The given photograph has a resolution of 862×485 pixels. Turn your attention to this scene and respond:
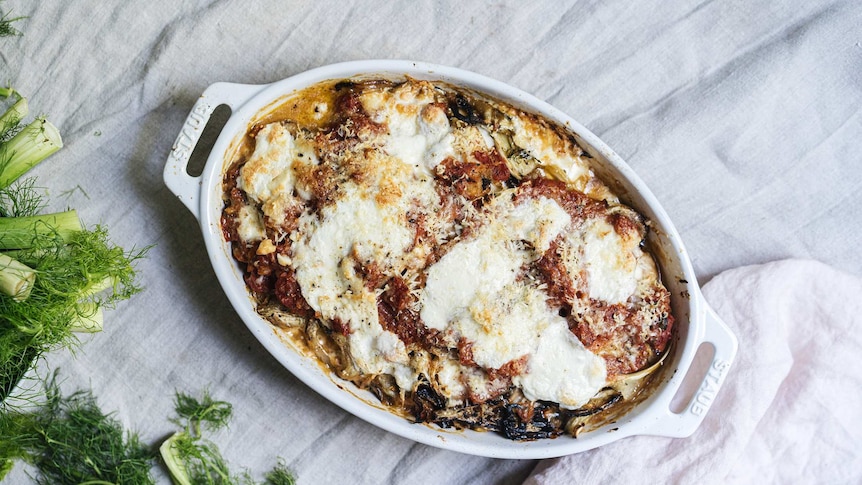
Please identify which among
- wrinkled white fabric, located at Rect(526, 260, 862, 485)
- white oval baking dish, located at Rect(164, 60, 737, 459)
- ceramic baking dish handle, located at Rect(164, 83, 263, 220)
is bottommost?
wrinkled white fabric, located at Rect(526, 260, 862, 485)

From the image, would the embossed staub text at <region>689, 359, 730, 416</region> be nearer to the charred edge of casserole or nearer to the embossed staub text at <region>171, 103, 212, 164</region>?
the charred edge of casserole

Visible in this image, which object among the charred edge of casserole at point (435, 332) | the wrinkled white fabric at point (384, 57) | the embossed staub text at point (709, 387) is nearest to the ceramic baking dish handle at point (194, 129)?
the charred edge of casserole at point (435, 332)

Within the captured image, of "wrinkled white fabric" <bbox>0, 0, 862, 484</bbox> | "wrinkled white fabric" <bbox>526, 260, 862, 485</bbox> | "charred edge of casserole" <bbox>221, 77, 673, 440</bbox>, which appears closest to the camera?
"charred edge of casserole" <bbox>221, 77, 673, 440</bbox>

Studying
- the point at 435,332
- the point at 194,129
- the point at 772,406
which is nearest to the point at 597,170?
the point at 435,332

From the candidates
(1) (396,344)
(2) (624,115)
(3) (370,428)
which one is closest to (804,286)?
(2) (624,115)

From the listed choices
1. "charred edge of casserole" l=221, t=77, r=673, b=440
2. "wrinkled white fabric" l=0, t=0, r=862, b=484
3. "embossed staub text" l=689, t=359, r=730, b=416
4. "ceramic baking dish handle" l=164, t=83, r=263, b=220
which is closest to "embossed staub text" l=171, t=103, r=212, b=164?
"ceramic baking dish handle" l=164, t=83, r=263, b=220

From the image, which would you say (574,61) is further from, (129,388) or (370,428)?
(129,388)

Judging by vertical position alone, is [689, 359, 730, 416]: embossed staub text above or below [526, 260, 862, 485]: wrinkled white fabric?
above

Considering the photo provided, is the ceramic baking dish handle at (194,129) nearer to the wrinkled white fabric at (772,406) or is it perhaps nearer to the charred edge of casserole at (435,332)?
the charred edge of casserole at (435,332)
